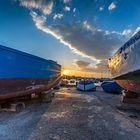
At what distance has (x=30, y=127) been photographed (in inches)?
142

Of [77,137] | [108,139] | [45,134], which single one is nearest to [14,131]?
[45,134]

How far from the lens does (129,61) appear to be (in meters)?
4.95

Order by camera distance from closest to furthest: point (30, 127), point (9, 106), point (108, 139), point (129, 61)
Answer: point (108, 139) < point (30, 127) < point (129, 61) < point (9, 106)

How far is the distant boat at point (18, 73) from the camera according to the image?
15.9 ft

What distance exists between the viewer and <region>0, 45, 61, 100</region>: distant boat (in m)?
4.85

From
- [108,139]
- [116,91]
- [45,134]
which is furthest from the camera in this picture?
[116,91]

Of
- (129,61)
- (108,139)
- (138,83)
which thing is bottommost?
(108,139)

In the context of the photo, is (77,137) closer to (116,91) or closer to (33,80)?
(33,80)

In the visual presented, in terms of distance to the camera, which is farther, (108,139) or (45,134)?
(45,134)

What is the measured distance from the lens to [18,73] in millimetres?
5488

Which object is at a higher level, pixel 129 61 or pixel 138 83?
pixel 129 61

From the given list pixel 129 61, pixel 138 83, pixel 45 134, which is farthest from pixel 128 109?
pixel 45 134

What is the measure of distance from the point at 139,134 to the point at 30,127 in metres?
2.33

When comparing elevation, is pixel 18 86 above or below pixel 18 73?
below
